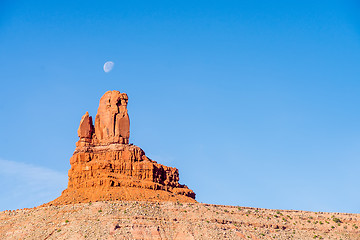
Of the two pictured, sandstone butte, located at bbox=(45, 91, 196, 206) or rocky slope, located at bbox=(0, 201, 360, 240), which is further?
sandstone butte, located at bbox=(45, 91, 196, 206)

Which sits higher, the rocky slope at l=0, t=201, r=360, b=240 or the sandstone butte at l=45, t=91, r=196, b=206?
the sandstone butte at l=45, t=91, r=196, b=206

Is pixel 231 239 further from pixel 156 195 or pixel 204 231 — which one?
pixel 156 195

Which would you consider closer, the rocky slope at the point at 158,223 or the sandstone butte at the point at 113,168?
the rocky slope at the point at 158,223

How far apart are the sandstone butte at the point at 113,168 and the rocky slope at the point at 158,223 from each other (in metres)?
6.38

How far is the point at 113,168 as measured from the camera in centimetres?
13388

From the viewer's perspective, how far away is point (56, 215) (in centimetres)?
11919

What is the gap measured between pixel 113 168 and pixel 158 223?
20.7 m

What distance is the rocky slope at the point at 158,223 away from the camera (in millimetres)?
113312

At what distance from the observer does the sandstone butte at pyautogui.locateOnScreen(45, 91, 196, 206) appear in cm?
12812

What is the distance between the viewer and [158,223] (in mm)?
115750

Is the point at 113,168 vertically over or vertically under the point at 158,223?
over

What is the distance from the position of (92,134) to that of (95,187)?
1415 centimetres

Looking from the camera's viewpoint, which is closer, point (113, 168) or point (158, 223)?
point (158, 223)

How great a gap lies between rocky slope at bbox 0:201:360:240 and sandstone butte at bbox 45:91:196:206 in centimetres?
638
